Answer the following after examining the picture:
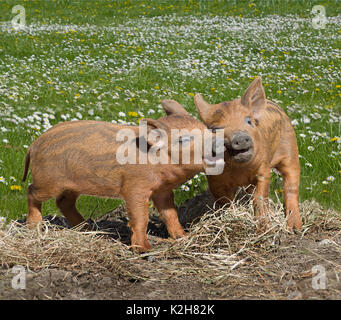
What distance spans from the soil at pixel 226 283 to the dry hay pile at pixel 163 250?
0.07 m

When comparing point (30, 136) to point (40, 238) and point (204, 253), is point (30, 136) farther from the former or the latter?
point (204, 253)

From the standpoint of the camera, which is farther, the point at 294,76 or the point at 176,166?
the point at 294,76

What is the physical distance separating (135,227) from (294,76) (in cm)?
694

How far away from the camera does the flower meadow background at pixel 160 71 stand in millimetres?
5809

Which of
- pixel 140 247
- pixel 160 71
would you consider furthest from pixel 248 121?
pixel 160 71

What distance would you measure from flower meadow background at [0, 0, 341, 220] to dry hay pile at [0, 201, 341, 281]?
3.71 ft

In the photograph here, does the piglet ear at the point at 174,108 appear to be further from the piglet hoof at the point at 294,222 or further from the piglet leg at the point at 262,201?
the piglet hoof at the point at 294,222

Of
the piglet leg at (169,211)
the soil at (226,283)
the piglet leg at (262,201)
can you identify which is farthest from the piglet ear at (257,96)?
the soil at (226,283)

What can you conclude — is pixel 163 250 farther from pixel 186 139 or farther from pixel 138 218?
A: pixel 186 139

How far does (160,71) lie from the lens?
988 centimetres

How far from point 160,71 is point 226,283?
22.6 feet

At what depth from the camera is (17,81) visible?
28.6 ft

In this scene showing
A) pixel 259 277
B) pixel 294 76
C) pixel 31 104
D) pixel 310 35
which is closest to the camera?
pixel 259 277

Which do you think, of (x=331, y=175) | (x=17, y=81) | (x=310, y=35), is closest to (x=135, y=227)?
(x=331, y=175)
